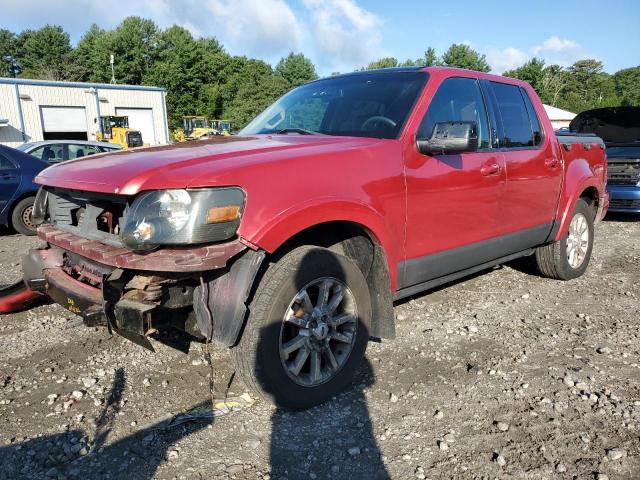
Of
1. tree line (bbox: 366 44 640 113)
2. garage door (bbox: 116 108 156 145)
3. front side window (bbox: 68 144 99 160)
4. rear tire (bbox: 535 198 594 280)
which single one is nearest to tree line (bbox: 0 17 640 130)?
tree line (bbox: 366 44 640 113)

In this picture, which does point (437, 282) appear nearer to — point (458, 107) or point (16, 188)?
point (458, 107)

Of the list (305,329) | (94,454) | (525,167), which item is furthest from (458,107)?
(94,454)

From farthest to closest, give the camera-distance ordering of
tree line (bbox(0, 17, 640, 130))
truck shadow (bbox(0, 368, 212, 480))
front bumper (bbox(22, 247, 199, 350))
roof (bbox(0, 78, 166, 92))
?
tree line (bbox(0, 17, 640, 130)) < roof (bbox(0, 78, 166, 92)) < front bumper (bbox(22, 247, 199, 350)) < truck shadow (bbox(0, 368, 212, 480))

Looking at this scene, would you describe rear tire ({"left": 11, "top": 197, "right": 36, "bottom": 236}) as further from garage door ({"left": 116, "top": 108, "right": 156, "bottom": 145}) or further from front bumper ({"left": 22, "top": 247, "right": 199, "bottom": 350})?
garage door ({"left": 116, "top": 108, "right": 156, "bottom": 145})

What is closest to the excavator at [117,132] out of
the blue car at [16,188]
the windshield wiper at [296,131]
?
the blue car at [16,188]

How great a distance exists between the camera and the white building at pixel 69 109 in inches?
1117

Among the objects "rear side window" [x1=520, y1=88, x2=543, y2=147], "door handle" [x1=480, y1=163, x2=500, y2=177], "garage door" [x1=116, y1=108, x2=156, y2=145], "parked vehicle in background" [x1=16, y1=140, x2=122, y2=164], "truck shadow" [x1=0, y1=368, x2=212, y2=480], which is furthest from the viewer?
"garage door" [x1=116, y1=108, x2=156, y2=145]

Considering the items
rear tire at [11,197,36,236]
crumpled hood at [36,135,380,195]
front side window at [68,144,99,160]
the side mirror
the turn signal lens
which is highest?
the side mirror

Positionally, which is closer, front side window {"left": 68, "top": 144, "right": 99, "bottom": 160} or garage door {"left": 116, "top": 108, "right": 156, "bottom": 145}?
front side window {"left": 68, "top": 144, "right": 99, "bottom": 160}

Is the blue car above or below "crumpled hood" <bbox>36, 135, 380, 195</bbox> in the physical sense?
below

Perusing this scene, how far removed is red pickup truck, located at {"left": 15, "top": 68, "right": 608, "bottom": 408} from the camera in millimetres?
2391

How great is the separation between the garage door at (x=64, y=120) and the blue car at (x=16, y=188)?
2578 cm

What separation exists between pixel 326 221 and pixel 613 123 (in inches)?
392

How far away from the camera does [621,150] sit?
9.11 meters
